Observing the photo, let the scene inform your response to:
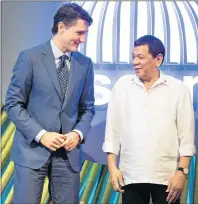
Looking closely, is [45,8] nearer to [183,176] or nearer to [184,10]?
[184,10]

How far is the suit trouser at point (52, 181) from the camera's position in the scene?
6.98ft

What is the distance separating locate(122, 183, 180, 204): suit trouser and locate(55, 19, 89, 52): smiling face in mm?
820

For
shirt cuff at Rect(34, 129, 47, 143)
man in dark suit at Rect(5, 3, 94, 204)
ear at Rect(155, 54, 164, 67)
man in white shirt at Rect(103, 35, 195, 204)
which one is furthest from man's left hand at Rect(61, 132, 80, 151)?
ear at Rect(155, 54, 164, 67)

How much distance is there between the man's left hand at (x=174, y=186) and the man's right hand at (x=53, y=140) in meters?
0.62

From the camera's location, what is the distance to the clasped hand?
210 cm

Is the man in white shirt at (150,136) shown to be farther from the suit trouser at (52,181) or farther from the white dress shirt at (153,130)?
the suit trouser at (52,181)

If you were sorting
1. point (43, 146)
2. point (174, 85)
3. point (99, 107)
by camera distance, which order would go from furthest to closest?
point (99, 107)
point (174, 85)
point (43, 146)

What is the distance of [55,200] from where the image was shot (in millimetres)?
2197

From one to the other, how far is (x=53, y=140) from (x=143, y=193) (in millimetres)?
578

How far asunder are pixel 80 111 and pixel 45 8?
111 cm

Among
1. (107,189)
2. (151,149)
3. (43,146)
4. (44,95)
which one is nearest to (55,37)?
(44,95)

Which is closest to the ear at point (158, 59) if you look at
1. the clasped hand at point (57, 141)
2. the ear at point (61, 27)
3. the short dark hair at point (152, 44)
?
the short dark hair at point (152, 44)

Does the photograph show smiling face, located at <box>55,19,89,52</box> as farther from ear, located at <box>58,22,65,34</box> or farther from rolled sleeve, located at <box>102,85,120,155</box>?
rolled sleeve, located at <box>102,85,120,155</box>

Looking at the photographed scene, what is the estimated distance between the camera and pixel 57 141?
210cm
